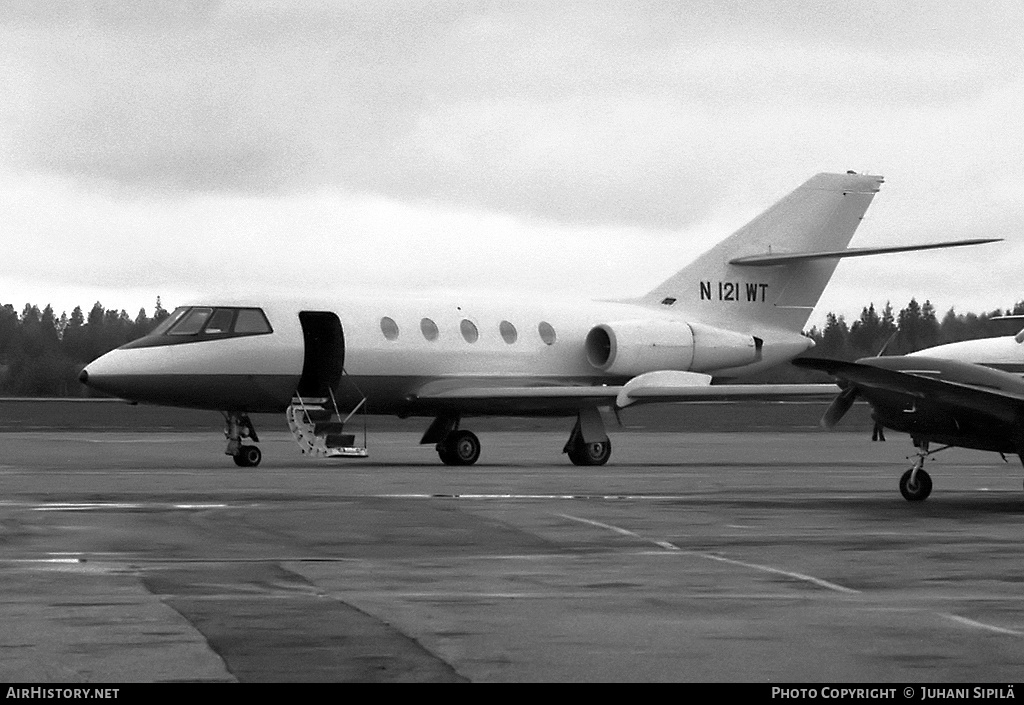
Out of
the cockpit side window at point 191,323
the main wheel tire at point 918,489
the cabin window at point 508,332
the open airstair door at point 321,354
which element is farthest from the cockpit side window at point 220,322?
the main wheel tire at point 918,489

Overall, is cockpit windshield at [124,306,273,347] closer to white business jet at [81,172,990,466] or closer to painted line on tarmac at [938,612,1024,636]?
white business jet at [81,172,990,466]

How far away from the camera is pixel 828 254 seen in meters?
35.7

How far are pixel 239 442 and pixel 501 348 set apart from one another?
6304 mm

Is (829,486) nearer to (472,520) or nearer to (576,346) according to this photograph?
(472,520)

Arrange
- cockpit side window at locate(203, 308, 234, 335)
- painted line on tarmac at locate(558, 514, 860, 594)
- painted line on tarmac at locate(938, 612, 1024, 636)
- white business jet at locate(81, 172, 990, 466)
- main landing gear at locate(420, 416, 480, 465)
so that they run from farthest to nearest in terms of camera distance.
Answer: main landing gear at locate(420, 416, 480, 465)
cockpit side window at locate(203, 308, 234, 335)
white business jet at locate(81, 172, 990, 466)
painted line on tarmac at locate(558, 514, 860, 594)
painted line on tarmac at locate(938, 612, 1024, 636)

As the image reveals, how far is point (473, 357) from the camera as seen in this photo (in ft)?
112

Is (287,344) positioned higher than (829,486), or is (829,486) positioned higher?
(287,344)

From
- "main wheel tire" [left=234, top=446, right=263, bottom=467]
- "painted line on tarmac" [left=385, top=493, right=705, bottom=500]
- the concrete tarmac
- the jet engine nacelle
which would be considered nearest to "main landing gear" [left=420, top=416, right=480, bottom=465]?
the jet engine nacelle

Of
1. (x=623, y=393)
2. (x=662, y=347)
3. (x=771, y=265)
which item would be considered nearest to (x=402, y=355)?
(x=623, y=393)

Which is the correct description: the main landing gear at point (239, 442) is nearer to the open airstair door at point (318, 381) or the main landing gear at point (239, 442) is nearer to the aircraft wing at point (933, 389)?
the open airstair door at point (318, 381)

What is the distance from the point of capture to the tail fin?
→ 37.1 metres

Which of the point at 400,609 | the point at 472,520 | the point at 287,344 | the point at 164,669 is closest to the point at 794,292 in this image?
the point at 287,344

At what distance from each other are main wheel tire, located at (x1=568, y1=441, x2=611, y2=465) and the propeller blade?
38.7ft

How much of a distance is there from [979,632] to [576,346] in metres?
26.1
